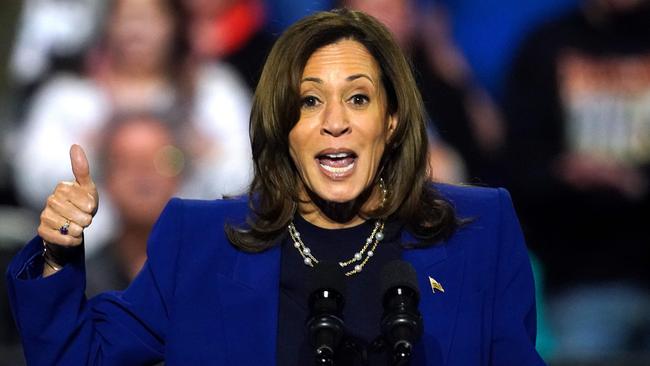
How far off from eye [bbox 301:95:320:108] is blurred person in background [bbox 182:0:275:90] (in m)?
2.63

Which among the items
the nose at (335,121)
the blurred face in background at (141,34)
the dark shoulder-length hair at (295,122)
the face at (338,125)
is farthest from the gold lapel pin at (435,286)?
the blurred face in background at (141,34)

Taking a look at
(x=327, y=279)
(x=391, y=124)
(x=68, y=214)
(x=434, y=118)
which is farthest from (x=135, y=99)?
(x=327, y=279)

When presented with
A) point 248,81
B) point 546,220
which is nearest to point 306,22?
point 248,81

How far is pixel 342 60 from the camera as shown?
2686 millimetres

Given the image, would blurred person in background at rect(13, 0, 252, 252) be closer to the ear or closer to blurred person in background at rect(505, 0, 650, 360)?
blurred person in background at rect(505, 0, 650, 360)

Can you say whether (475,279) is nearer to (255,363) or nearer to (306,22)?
(255,363)

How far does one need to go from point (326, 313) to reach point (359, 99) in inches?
26.7

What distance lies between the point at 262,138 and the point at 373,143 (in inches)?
10.1

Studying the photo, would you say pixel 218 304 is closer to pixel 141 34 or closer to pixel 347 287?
pixel 347 287

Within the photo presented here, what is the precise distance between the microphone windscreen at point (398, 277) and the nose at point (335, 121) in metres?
0.46

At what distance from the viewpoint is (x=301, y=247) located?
2.74 meters

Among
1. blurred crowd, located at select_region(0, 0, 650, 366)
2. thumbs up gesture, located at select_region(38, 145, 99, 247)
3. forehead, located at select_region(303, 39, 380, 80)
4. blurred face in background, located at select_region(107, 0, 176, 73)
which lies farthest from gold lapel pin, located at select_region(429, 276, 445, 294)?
blurred face in background, located at select_region(107, 0, 176, 73)

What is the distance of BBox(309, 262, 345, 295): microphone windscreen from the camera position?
2.19 meters

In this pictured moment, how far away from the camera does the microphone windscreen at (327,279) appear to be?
2.19 metres
